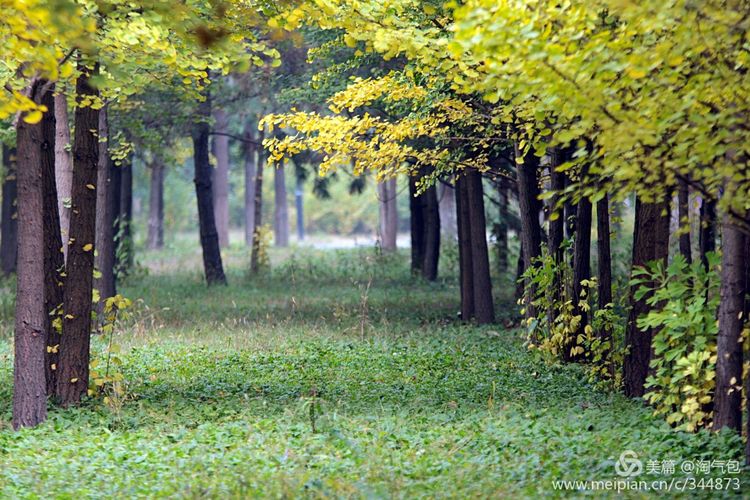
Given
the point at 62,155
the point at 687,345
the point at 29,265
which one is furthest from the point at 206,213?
the point at 687,345

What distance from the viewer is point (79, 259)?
951cm

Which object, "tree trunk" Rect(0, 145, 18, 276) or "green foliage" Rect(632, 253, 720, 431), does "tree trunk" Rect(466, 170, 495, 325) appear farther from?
"tree trunk" Rect(0, 145, 18, 276)

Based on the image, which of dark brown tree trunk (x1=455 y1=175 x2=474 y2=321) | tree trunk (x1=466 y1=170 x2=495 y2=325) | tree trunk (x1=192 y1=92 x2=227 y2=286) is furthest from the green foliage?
tree trunk (x1=192 y1=92 x2=227 y2=286)

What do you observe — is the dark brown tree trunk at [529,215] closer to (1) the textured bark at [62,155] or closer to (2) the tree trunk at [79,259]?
(2) the tree trunk at [79,259]

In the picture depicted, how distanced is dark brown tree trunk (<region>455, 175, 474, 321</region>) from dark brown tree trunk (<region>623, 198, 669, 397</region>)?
7.61 m

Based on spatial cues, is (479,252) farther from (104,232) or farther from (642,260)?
(642,260)

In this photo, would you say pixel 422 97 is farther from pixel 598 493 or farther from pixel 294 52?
pixel 294 52

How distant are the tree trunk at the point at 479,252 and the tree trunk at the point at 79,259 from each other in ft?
26.5

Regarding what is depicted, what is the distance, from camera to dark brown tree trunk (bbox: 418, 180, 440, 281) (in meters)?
24.2

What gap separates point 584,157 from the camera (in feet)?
20.1

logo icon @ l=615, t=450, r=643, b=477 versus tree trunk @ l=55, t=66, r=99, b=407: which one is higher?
tree trunk @ l=55, t=66, r=99, b=407

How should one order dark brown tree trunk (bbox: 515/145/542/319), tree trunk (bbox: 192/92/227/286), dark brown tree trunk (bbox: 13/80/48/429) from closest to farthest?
dark brown tree trunk (bbox: 13/80/48/429)
dark brown tree trunk (bbox: 515/145/542/319)
tree trunk (bbox: 192/92/227/286)

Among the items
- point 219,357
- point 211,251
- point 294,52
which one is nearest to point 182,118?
point 294,52

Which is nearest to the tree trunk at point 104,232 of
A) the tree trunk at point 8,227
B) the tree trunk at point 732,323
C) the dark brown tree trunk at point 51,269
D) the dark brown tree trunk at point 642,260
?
the dark brown tree trunk at point 51,269
